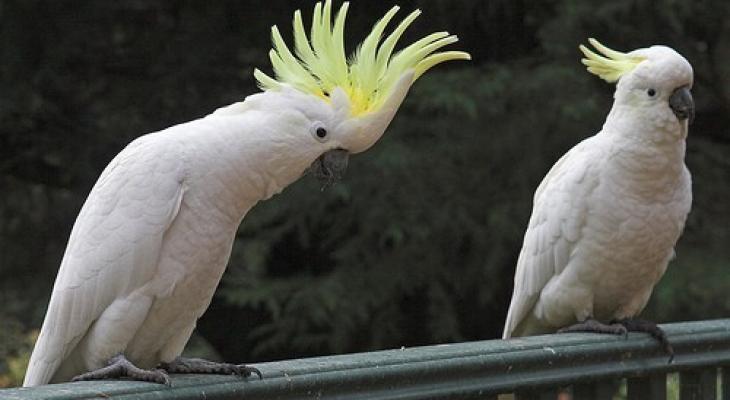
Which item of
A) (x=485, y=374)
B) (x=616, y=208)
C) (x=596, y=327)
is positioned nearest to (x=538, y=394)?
(x=485, y=374)

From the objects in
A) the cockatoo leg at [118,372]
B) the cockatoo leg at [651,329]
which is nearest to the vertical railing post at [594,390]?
the cockatoo leg at [651,329]

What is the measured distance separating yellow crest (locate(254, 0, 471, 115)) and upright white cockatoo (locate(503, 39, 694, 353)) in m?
1.01

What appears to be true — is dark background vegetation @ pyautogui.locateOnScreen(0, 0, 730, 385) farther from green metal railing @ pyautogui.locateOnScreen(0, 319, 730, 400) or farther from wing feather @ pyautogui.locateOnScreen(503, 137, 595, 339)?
green metal railing @ pyautogui.locateOnScreen(0, 319, 730, 400)

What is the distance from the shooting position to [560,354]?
2041 millimetres

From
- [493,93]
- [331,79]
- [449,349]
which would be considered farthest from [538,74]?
[449,349]

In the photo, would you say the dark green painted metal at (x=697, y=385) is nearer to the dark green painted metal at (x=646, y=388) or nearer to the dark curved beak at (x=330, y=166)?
the dark green painted metal at (x=646, y=388)

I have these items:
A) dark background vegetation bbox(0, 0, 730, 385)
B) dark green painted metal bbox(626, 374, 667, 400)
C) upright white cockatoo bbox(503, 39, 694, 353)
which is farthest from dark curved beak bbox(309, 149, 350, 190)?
dark background vegetation bbox(0, 0, 730, 385)

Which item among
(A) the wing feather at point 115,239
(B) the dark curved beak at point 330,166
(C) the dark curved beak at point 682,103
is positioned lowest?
(A) the wing feather at point 115,239

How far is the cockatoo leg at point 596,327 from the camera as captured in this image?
2831 mm

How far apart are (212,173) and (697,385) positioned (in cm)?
97

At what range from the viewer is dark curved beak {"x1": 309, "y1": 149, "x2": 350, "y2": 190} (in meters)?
2.26

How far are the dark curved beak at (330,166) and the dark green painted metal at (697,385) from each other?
0.73 m

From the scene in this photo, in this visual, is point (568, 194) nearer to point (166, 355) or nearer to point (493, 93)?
point (166, 355)

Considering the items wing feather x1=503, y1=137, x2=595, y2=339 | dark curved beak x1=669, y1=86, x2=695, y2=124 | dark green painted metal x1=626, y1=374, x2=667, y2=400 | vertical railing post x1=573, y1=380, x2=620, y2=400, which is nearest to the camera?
vertical railing post x1=573, y1=380, x2=620, y2=400
